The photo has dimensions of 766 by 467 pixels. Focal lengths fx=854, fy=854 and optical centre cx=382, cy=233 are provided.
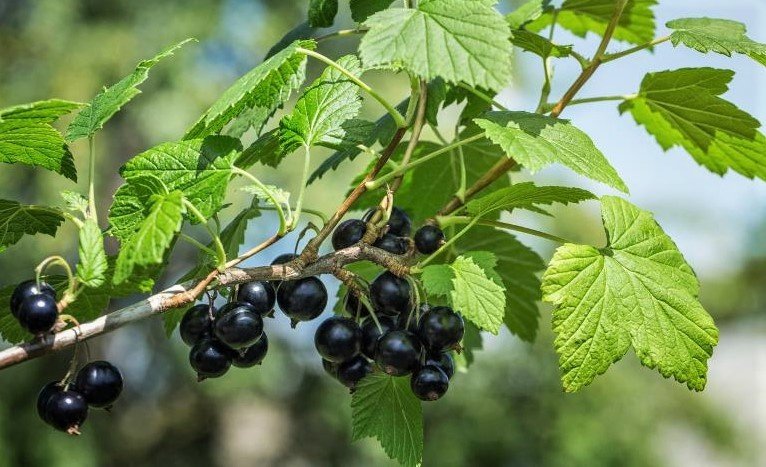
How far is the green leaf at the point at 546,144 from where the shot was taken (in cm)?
65

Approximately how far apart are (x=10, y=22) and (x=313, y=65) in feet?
8.62

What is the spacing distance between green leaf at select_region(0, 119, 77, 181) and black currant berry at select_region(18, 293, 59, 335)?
0.44ft

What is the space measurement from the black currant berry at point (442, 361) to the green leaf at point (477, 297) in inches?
2.8

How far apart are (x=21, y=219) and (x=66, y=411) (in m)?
0.17

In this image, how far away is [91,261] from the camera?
0.59 meters

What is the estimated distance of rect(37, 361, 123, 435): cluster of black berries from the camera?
657 millimetres

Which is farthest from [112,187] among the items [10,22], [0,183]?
[10,22]

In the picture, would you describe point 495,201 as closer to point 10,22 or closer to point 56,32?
point 56,32

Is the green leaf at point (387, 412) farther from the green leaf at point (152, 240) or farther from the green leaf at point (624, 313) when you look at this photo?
the green leaf at point (152, 240)

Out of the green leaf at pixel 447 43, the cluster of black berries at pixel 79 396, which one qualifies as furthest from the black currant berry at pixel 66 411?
the green leaf at pixel 447 43

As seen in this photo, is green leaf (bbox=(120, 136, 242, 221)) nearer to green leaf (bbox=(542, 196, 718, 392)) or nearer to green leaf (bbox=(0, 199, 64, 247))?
green leaf (bbox=(0, 199, 64, 247))

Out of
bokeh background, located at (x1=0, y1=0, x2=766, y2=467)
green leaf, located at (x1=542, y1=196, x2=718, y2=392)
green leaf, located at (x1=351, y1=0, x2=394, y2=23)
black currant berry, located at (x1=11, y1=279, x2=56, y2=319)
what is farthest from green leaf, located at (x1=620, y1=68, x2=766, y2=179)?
bokeh background, located at (x1=0, y1=0, x2=766, y2=467)

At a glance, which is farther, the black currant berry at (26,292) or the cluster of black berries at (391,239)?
the cluster of black berries at (391,239)

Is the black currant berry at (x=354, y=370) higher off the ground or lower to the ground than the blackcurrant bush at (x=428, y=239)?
lower
